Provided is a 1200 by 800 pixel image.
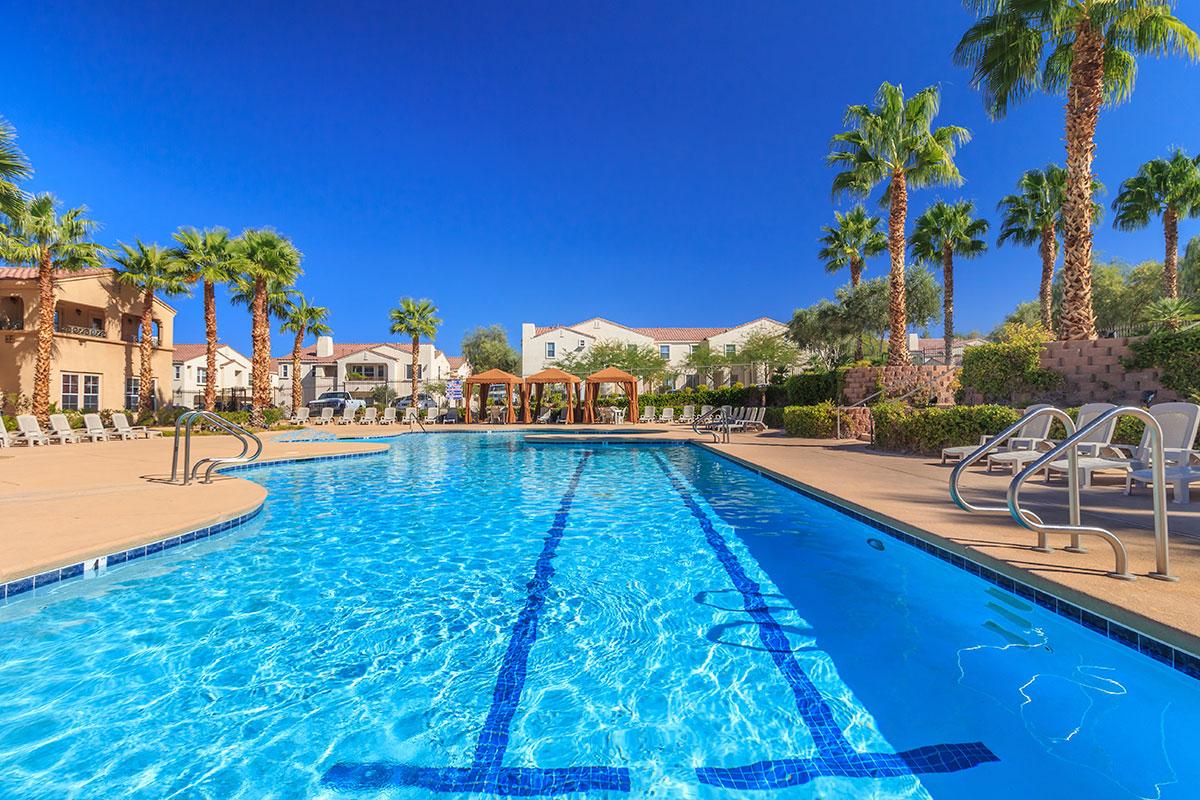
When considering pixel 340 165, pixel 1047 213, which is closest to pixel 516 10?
pixel 340 165

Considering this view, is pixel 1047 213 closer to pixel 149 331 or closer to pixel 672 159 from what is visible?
pixel 672 159

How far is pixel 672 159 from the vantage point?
29672 mm

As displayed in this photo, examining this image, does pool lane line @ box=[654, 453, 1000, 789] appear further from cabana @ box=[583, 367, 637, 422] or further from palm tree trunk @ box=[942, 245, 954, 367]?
palm tree trunk @ box=[942, 245, 954, 367]

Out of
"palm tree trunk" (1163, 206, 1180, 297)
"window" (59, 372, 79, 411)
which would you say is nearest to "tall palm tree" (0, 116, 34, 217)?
"window" (59, 372, 79, 411)

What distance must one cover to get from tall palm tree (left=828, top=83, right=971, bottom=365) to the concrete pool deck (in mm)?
7519

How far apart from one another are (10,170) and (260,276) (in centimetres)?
870

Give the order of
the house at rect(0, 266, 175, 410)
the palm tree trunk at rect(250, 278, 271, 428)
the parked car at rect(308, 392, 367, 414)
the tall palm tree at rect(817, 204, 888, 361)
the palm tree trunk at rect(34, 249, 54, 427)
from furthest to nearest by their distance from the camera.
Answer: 1. the parked car at rect(308, 392, 367, 414)
2. the tall palm tree at rect(817, 204, 888, 361)
3. the palm tree trunk at rect(250, 278, 271, 428)
4. the house at rect(0, 266, 175, 410)
5. the palm tree trunk at rect(34, 249, 54, 427)

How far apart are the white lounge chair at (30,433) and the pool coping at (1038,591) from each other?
21274 mm

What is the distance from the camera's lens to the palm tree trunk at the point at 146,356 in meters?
23.6

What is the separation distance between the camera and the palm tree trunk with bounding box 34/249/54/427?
18.0 metres

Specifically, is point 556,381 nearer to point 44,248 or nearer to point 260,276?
point 260,276

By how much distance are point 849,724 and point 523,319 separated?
43912mm

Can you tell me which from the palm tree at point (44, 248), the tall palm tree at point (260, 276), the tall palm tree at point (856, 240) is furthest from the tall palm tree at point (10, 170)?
the tall palm tree at point (856, 240)

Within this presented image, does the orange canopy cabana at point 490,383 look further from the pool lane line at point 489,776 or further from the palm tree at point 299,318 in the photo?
the pool lane line at point 489,776
